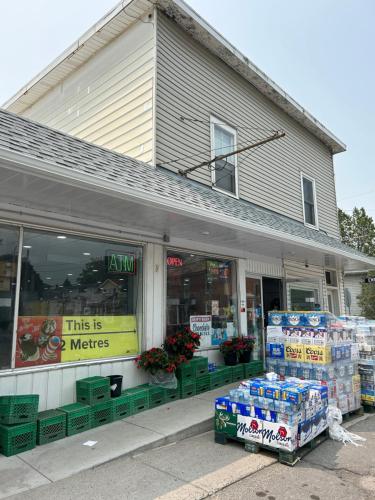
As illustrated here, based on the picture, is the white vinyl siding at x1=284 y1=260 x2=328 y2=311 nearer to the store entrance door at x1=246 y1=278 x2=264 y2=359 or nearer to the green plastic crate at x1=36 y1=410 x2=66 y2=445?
the store entrance door at x1=246 y1=278 x2=264 y2=359

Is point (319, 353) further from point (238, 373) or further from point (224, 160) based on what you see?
point (224, 160)

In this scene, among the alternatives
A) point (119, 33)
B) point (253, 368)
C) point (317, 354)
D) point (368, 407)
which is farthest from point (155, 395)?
point (119, 33)

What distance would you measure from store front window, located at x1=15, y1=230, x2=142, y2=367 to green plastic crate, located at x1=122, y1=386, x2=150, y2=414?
26.4 inches

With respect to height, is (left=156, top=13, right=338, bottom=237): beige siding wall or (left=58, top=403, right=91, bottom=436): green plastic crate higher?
(left=156, top=13, right=338, bottom=237): beige siding wall

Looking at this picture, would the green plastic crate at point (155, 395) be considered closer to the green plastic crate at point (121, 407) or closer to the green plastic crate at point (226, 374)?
the green plastic crate at point (121, 407)

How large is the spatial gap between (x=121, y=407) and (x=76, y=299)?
5.85 feet

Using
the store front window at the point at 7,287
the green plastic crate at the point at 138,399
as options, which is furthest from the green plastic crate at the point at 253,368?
the store front window at the point at 7,287

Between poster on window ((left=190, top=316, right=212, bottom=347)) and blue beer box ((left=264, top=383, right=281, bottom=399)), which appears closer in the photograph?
blue beer box ((left=264, top=383, right=281, bottom=399))

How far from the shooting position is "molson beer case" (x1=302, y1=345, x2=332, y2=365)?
5947 mm

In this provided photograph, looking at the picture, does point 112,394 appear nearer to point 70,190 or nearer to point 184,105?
point 70,190

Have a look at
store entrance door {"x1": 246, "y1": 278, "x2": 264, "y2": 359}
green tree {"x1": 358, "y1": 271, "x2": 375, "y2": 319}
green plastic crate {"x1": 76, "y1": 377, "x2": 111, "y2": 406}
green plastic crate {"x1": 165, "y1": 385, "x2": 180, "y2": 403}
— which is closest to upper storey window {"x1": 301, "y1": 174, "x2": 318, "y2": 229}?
store entrance door {"x1": 246, "y1": 278, "x2": 264, "y2": 359}

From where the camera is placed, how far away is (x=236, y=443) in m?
4.96

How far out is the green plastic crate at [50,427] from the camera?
15.4ft

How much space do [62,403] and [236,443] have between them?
253 centimetres
